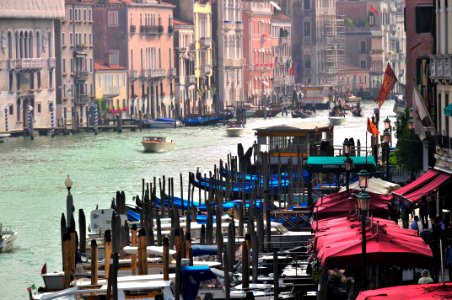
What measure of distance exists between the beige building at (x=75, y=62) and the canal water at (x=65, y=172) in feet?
13.2

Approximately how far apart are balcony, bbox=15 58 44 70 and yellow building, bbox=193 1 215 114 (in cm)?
1654

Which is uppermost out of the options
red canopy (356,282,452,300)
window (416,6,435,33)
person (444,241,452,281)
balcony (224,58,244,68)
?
window (416,6,435,33)

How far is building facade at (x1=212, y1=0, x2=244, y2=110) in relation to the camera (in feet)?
280

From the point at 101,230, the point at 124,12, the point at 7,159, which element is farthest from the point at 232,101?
the point at 101,230

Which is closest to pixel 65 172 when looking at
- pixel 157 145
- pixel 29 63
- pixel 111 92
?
pixel 157 145

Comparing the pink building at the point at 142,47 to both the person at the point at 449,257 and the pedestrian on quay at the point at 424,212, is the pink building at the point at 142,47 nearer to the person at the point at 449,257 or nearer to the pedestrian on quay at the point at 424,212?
the pedestrian on quay at the point at 424,212

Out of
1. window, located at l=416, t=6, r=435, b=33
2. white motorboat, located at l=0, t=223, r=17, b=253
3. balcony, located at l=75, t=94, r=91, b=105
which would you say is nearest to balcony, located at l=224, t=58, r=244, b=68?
balcony, located at l=75, t=94, r=91, b=105

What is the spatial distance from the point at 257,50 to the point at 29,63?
1219 inches

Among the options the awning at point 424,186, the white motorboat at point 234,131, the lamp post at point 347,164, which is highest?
the lamp post at point 347,164

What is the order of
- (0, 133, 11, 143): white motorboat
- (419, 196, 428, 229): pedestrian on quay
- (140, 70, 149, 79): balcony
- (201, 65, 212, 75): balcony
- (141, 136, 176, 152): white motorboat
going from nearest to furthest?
1. (419, 196, 428, 229): pedestrian on quay
2. (141, 136, 176, 152): white motorboat
3. (0, 133, 11, 143): white motorboat
4. (140, 70, 149, 79): balcony
5. (201, 65, 212, 75): balcony

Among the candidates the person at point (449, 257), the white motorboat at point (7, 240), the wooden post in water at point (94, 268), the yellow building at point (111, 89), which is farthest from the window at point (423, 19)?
the yellow building at point (111, 89)

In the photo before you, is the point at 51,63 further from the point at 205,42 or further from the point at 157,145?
the point at 205,42

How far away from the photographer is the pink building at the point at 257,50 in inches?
3612

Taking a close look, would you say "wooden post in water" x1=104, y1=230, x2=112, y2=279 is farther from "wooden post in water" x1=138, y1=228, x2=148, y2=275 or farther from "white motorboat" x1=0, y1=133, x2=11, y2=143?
"white motorboat" x1=0, y1=133, x2=11, y2=143
